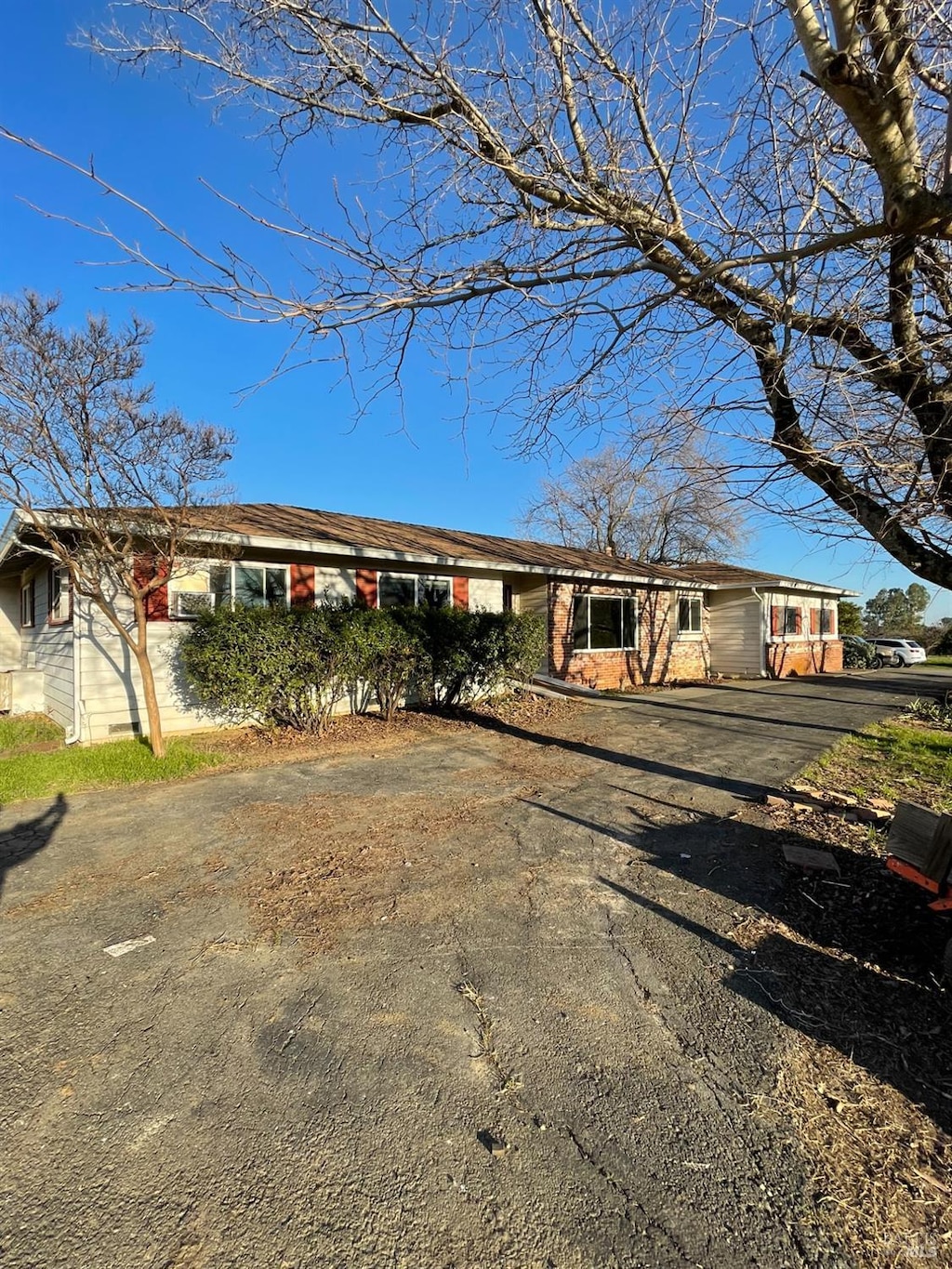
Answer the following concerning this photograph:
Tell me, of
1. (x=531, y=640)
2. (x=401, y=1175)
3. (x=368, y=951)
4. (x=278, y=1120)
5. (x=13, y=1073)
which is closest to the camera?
(x=401, y=1175)

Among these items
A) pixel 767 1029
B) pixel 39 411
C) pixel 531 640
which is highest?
pixel 39 411

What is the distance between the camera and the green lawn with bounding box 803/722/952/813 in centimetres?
577

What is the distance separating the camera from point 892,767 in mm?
6852

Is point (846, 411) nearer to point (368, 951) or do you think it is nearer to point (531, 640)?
point (368, 951)

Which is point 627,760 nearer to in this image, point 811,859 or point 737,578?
point 811,859

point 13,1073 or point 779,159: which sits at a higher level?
point 779,159

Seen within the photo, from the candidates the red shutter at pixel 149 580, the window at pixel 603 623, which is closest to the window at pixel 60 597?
the red shutter at pixel 149 580

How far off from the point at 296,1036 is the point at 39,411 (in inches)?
270

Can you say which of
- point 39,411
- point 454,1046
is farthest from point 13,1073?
point 39,411

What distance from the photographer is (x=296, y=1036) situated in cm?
234

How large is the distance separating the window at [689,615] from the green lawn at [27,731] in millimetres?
15559

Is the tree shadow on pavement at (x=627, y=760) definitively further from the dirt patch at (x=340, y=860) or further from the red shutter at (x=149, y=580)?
the red shutter at (x=149, y=580)

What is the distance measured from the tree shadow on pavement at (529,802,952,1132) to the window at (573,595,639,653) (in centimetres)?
989

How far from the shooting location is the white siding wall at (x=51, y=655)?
836 centimetres
